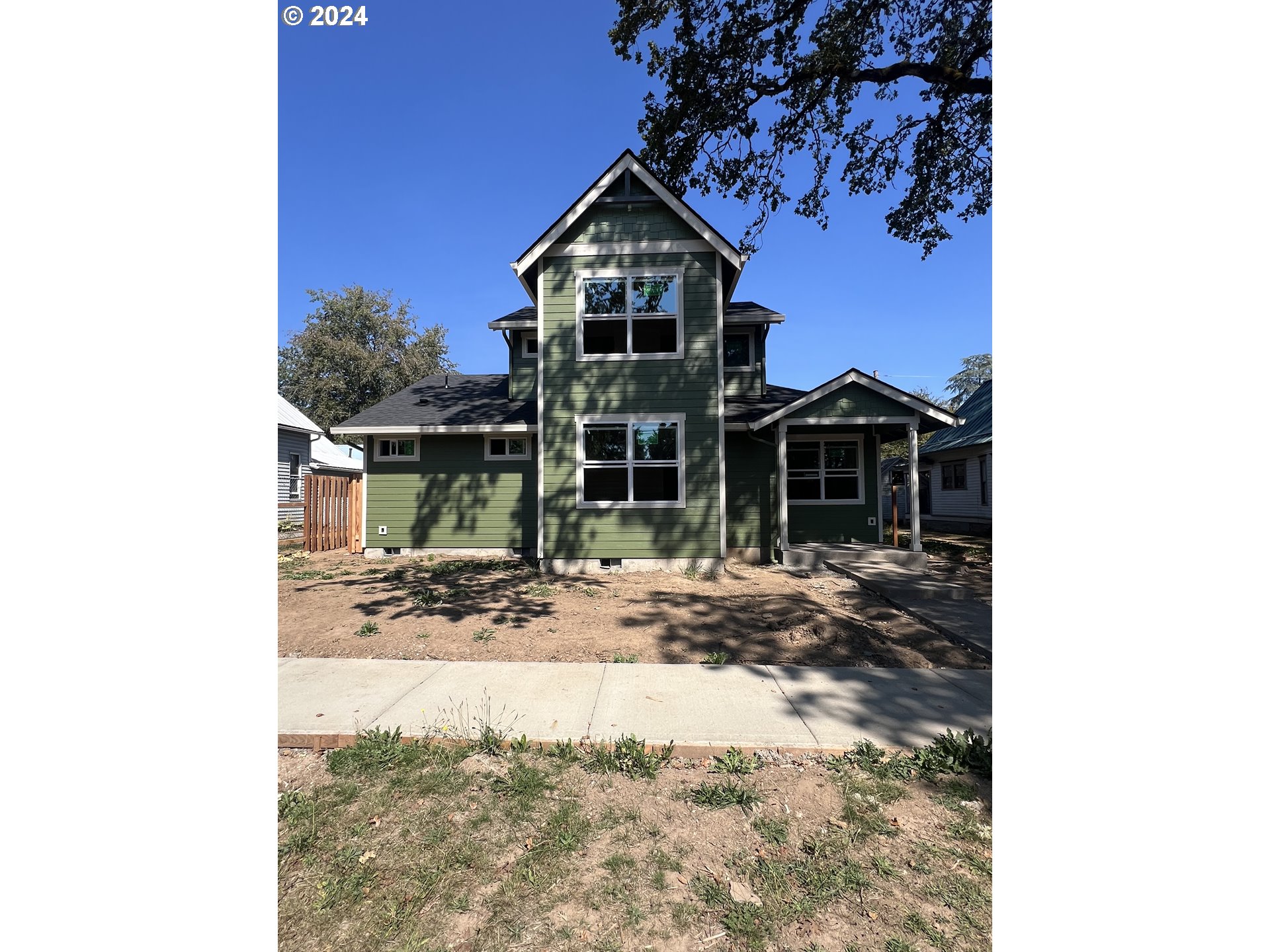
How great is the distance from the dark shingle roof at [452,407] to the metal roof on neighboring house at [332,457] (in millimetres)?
14076

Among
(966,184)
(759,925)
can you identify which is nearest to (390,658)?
(759,925)

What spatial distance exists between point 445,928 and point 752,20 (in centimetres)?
1356

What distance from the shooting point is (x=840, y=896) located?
7.37 feet

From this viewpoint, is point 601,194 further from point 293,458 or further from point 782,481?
point 293,458

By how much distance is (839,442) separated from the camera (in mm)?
12133

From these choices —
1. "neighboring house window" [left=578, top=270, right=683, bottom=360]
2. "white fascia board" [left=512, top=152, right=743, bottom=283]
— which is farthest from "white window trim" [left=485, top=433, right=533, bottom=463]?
"white fascia board" [left=512, top=152, right=743, bottom=283]

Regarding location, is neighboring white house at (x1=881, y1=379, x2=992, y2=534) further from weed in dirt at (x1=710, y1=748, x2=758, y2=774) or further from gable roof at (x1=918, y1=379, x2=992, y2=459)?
weed in dirt at (x1=710, y1=748, x2=758, y2=774)

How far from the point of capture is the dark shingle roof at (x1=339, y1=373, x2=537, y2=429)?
39.9 feet

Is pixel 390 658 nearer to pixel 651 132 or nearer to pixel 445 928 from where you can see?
pixel 445 928

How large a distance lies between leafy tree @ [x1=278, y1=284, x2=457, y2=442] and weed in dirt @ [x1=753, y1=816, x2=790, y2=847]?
130 feet

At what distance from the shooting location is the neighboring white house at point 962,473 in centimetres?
1892

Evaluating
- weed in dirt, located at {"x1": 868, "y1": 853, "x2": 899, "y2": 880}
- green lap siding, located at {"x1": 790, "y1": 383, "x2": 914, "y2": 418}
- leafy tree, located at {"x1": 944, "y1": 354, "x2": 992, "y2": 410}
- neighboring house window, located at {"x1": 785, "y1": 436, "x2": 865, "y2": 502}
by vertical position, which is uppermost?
leafy tree, located at {"x1": 944, "y1": 354, "x2": 992, "y2": 410}

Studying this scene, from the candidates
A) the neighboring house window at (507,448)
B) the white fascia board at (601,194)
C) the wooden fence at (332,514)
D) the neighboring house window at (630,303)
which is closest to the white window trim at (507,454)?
the neighboring house window at (507,448)

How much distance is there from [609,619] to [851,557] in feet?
20.0
